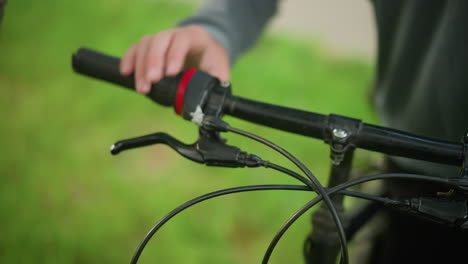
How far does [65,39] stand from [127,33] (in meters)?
0.30


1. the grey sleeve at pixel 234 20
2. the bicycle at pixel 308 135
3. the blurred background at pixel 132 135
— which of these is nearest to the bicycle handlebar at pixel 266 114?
the bicycle at pixel 308 135

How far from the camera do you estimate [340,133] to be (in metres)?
0.48

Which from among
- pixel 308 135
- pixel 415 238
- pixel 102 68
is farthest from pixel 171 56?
pixel 415 238

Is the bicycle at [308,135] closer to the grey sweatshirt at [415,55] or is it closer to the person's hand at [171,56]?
the person's hand at [171,56]

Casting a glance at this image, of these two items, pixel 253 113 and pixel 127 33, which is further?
pixel 127 33

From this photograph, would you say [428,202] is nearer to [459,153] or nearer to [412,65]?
[459,153]

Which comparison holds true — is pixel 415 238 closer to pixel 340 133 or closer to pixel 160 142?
pixel 340 133

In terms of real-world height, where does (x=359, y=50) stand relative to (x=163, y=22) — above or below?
above

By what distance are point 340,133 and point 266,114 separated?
10cm

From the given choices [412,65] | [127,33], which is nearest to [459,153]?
[412,65]

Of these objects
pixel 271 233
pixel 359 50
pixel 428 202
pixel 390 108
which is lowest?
pixel 428 202

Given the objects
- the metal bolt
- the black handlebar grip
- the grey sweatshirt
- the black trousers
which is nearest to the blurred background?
the black trousers

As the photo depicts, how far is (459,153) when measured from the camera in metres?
0.45

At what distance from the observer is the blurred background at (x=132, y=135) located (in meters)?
1.39
